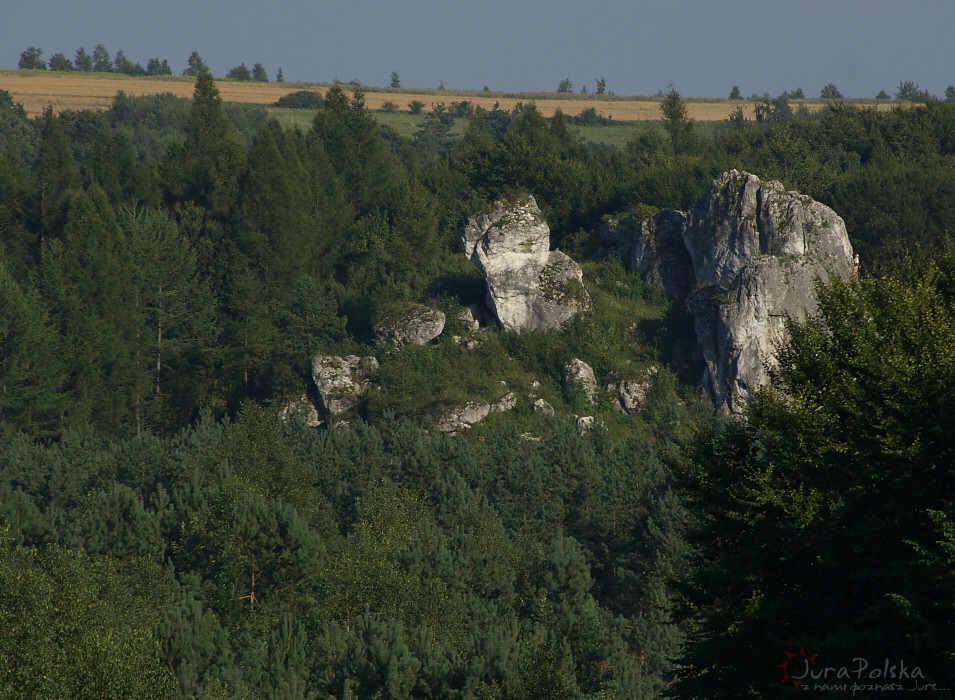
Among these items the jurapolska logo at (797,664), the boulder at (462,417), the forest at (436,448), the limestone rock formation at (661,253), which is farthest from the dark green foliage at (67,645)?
the limestone rock formation at (661,253)

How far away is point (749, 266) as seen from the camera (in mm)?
62438

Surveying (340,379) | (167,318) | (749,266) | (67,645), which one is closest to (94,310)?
(167,318)

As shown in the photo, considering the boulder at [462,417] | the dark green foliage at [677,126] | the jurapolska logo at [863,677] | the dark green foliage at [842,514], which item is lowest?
the boulder at [462,417]

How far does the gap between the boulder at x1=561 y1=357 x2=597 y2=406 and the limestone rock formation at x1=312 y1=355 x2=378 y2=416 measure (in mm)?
10936

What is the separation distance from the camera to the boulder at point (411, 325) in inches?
2569

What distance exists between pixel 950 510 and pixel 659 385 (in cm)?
4385

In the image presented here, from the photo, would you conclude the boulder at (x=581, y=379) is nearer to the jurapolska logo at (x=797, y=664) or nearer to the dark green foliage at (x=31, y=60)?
the jurapolska logo at (x=797, y=664)

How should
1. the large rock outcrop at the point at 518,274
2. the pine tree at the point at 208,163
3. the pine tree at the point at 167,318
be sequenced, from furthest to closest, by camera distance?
the pine tree at the point at 208,163, the pine tree at the point at 167,318, the large rock outcrop at the point at 518,274

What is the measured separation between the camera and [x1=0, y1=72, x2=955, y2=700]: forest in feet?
73.2

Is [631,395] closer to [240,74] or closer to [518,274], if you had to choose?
[518,274]

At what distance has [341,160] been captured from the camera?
80.5 m

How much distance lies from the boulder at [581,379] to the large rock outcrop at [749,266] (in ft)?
20.8

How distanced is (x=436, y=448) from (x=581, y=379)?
12.3 meters

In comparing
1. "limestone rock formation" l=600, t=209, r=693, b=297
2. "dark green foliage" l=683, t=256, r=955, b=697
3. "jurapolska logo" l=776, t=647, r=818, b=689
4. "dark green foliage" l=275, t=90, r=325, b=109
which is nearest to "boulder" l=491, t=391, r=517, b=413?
"limestone rock formation" l=600, t=209, r=693, b=297
